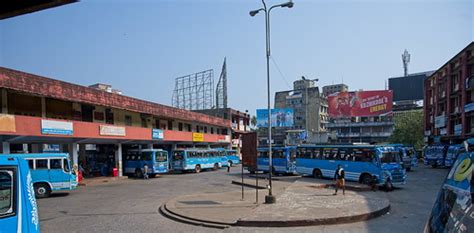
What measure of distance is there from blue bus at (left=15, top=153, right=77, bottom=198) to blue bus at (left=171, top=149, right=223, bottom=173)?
14.0 metres

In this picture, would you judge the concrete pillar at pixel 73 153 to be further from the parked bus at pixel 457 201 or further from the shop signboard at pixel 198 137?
the parked bus at pixel 457 201

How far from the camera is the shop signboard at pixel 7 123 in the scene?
1733 centimetres

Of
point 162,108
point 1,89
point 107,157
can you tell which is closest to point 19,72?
point 1,89

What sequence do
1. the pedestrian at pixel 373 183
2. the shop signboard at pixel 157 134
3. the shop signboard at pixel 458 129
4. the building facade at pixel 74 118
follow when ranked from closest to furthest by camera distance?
the pedestrian at pixel 373 183, the building facade at pixel 74 118, the shop signboard at pixel 157 134, the shop signboard at pixel 458 129

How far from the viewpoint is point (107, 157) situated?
30531 millimetres

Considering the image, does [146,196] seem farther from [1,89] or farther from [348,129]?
[348,129]

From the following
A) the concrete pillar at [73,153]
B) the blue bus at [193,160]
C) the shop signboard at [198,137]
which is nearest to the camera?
the concrete pillar at [73,153]

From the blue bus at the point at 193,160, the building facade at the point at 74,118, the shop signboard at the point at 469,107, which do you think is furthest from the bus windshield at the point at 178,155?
the shop signboard at the point at 469,107

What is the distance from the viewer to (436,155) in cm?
3597

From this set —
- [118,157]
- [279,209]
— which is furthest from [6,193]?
[118,157]

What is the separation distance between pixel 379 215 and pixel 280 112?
124ft

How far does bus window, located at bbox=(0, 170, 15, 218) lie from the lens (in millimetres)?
4762

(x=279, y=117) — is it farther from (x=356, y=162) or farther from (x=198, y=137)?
(x=356, y=162)

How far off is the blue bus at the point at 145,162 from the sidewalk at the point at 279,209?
13.9 m
